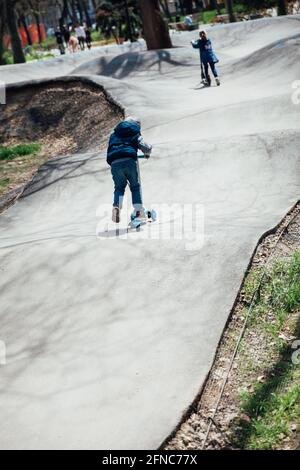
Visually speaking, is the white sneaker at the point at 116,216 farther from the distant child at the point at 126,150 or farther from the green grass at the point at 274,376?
the green grass at the point at 274,376

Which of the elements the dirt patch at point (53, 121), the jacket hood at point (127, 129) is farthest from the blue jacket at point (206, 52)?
the jacket hood at point (127, 129)

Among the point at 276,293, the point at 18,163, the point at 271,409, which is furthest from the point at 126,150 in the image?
the point at 18,163

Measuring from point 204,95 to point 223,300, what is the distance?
42.6 ft

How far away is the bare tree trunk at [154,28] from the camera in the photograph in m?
28.3

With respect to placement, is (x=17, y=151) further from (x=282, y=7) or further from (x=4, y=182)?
(x=282, y=7)

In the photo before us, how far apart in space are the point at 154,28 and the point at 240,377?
82.5ft

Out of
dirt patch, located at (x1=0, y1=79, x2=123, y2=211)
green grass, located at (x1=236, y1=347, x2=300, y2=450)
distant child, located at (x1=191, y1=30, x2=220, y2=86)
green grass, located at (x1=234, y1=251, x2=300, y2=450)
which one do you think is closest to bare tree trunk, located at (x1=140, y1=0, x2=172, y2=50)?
dirt patch, located at (x1=0, y1=79, x2=123, y2=211)

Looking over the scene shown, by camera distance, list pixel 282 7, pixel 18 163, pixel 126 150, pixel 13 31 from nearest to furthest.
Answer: pixel 126 150 → pixel 18 163 → pixel 13 31 → pixel 282 7

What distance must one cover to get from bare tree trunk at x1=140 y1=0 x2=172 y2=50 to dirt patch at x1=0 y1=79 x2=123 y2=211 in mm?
8485

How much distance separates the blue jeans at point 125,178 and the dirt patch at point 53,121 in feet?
20.7

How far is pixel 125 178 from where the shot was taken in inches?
355

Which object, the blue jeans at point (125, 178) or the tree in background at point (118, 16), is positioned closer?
the blue jeans at point (125, 178)

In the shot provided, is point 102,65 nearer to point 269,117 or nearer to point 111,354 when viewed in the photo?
point 269,117
